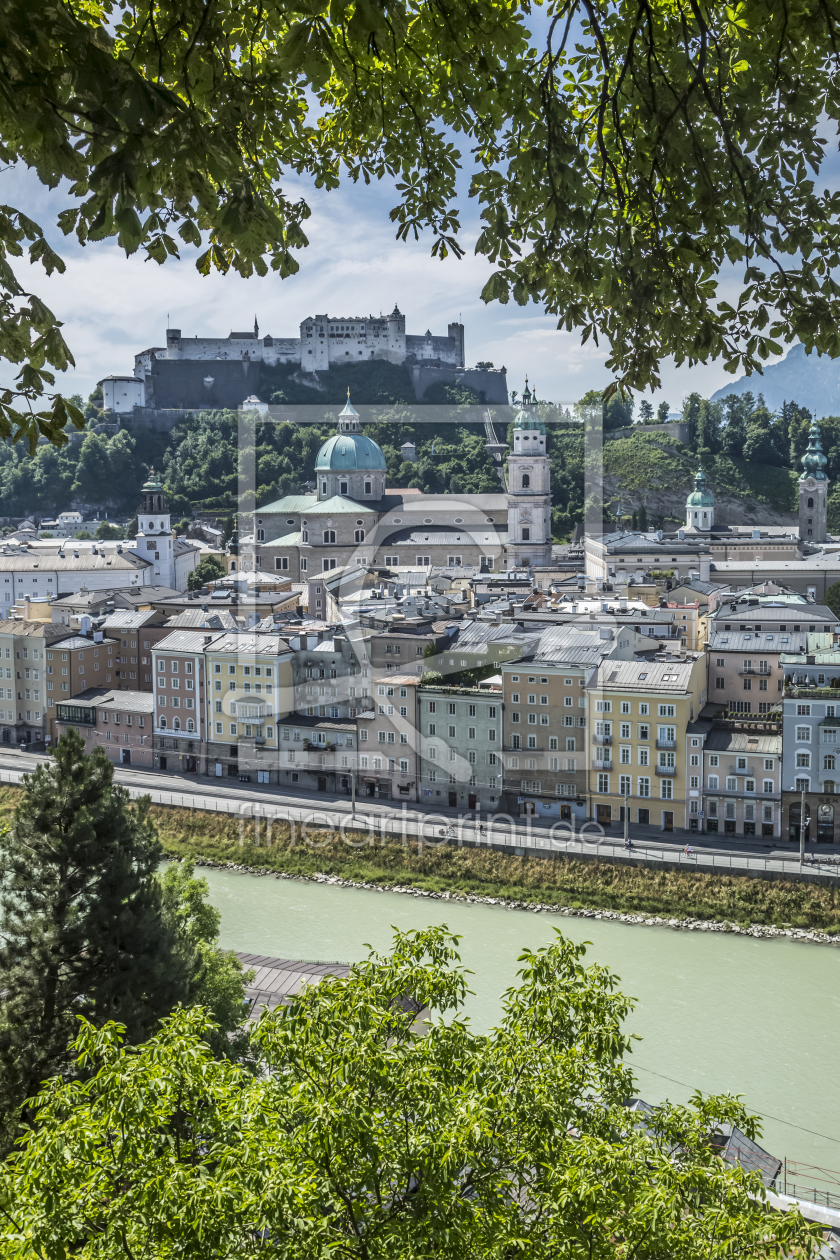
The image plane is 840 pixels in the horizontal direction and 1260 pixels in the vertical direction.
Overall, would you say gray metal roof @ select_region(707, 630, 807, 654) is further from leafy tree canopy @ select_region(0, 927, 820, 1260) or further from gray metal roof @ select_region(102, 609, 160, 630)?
leafy tree canopy @ select_region(0, 927, 820, 1260)

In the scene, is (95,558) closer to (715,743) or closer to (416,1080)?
(715,743)

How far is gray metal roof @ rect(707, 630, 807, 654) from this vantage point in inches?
547

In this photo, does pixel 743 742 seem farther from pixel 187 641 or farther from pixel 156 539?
pixel 156 539

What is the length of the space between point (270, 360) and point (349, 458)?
13.8m

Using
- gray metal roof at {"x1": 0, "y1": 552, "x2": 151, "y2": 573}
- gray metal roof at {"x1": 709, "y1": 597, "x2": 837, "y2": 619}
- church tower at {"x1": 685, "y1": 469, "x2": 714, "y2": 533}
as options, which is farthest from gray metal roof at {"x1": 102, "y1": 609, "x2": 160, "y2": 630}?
church tower at {"x1": 685, "y1": 469, "x2": 714, "y2": 533}

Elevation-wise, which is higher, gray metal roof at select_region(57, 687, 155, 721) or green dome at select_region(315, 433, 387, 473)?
green dome at select_region(315, 433, 387, 473)

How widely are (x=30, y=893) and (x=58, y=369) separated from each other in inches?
208

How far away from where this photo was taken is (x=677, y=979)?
9172 mm

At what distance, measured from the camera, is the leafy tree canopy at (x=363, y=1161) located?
2.18 m

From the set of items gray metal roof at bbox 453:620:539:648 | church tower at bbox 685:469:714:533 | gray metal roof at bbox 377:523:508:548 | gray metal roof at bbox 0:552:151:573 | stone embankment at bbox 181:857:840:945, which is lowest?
stone embankment at bbox 181:857:840:945

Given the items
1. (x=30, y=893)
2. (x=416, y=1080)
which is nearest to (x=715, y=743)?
(x=30, y=893)

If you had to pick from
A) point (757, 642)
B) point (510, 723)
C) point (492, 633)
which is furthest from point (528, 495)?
point (510, 723)

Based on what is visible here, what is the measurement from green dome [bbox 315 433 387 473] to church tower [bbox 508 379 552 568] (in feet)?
17.3

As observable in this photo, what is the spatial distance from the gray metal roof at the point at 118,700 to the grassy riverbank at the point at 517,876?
314cm
